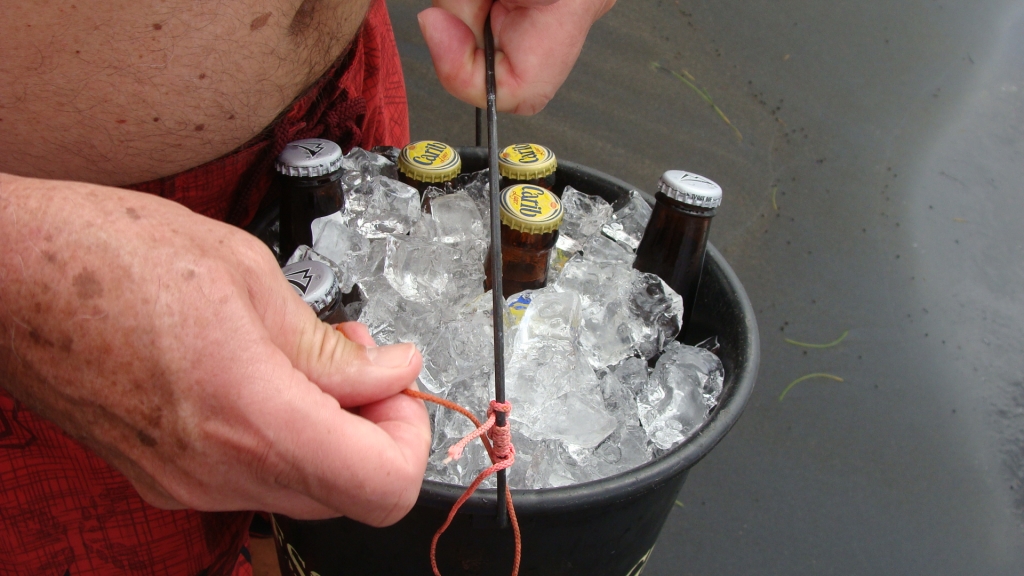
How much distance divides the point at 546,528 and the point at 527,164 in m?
0.61

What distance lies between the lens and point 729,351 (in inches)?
35.5

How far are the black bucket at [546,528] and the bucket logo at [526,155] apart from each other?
0.41 m

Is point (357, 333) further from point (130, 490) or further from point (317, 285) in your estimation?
point (130, 490)

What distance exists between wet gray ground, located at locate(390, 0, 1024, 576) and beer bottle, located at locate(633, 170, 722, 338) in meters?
0.83

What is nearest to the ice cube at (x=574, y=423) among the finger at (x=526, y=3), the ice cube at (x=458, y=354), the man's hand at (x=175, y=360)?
the ice cube at (x=458, y=354)

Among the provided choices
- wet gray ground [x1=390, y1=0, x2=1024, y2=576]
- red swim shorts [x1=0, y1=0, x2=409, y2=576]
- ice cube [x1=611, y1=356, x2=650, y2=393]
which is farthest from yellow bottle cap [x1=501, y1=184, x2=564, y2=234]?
wet gray ground [x1=390, y1=0, x2=1024, y2=576]

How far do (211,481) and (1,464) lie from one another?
2.03 ft

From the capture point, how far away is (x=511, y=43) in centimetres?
92

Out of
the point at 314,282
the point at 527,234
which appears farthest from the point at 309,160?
the point at 527,234

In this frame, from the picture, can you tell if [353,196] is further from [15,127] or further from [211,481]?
[211,481]

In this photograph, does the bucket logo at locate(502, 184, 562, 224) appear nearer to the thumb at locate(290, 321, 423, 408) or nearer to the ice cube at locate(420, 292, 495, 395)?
the ice cube at locate(420, 292, 495, 395)

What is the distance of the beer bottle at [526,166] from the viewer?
1.08 m

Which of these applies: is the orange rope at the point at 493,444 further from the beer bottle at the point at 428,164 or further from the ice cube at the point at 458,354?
the beer bottle at the point at 428,164

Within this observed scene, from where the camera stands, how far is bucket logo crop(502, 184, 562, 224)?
926mm
